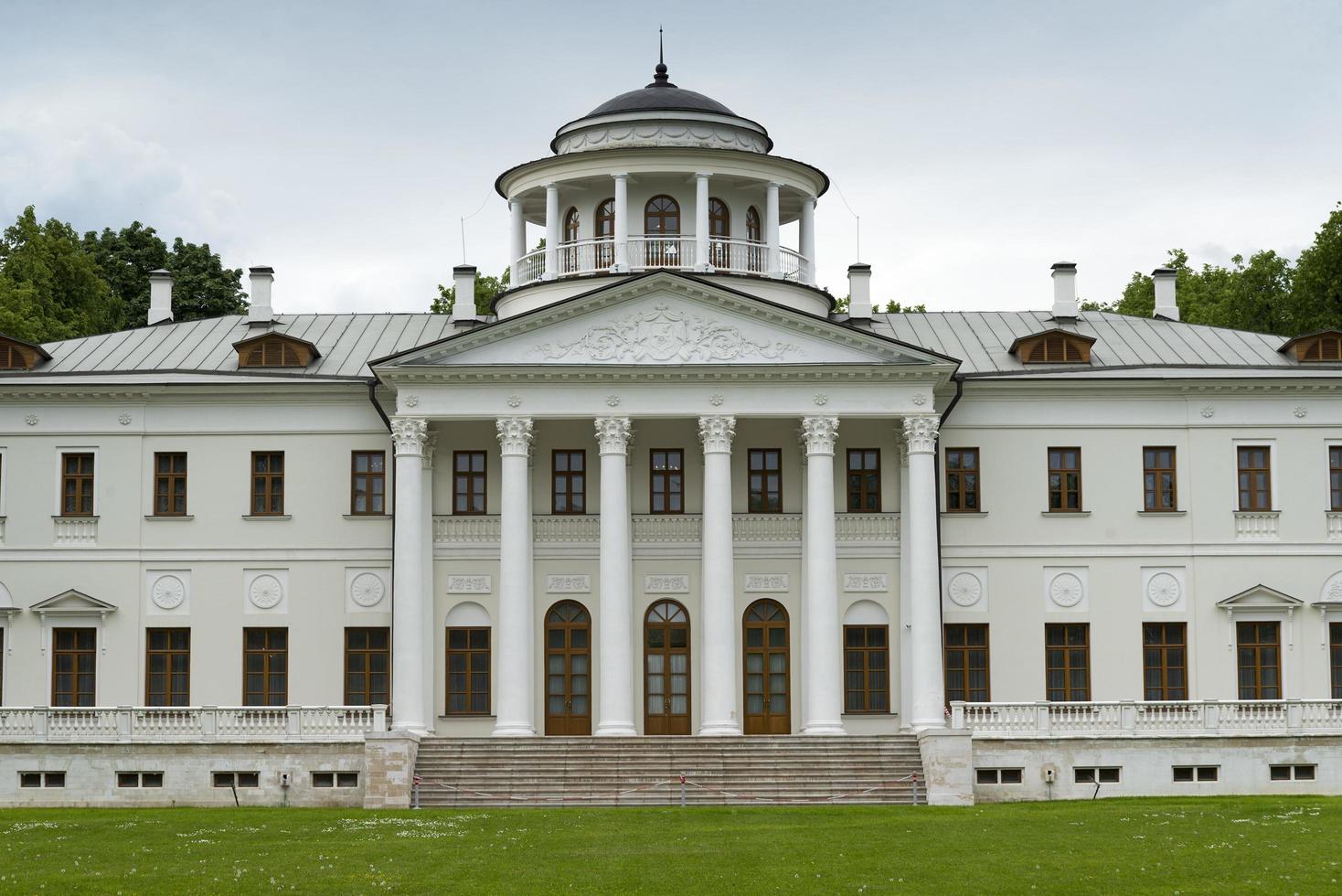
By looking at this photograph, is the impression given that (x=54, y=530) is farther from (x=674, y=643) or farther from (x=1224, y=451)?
(x=1224, y=451)

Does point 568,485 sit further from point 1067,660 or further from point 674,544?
point 1067,660

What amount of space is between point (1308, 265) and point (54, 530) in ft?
119

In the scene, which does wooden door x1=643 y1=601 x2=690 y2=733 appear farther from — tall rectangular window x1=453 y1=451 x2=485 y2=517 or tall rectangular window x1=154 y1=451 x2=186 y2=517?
tall rectangular window x1=154 y1=451 x2=186 y2=517

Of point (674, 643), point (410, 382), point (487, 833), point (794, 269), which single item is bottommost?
point (487, 833)

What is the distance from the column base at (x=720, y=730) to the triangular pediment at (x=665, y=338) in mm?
7704

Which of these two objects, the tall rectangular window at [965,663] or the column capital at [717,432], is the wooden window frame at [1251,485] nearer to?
the tall rectangular window at [965,663]

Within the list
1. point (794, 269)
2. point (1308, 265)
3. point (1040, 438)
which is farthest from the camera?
point (1308, 265)

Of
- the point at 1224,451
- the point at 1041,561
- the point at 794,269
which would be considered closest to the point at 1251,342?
the point at 1224,451

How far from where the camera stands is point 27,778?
125ft

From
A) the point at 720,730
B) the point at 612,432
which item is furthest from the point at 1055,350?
the point at 720,730

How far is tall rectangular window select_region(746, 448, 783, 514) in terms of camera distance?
43000 mm

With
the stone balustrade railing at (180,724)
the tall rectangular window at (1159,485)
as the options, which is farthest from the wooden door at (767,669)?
the stone balustrade railing at (180,724)

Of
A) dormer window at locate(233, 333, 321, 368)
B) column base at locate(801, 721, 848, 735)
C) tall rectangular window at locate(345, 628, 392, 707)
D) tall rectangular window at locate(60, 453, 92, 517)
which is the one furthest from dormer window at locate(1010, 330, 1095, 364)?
tall rectangular window at locate(60, 453, 92, 517)

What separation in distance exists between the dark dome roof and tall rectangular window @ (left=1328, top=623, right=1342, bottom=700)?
61.9ft
